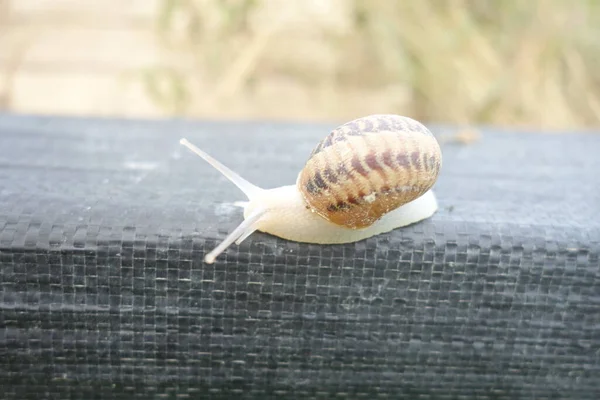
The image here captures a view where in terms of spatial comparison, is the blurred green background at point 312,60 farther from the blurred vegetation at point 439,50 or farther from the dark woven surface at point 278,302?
the dark woven surface at point 278,302

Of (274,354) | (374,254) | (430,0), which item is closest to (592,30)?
(430,0)

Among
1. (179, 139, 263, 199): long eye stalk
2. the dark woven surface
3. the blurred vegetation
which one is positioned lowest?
the dark woven surface

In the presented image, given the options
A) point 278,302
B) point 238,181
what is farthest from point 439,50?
point 278,302

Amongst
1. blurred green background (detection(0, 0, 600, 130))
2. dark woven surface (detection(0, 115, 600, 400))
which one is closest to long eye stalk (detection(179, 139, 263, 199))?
dark woven surface (detection(0, 115, 600, 400))

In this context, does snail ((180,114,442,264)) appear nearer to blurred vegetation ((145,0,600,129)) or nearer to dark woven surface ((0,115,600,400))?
dark woven surface ((0,115,600,400))

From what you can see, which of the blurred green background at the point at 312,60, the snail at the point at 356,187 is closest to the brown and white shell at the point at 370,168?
the snail at the point at 356,187

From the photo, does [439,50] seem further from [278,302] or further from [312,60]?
[278,302]

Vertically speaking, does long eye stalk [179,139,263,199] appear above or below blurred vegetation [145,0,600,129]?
below
